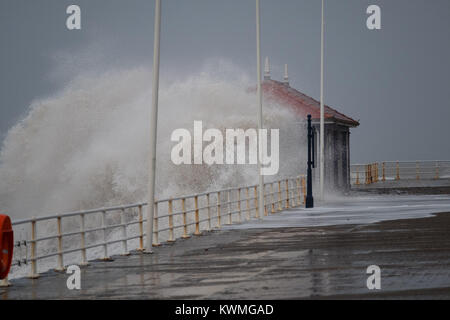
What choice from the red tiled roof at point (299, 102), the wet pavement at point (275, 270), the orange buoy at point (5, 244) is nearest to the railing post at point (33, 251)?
the wet pavement at point (275, 270)

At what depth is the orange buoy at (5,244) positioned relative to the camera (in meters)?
13.0

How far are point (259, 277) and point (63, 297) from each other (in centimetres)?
315

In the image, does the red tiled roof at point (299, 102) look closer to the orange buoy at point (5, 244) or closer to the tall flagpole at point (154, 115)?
the tall flagpole at point (154, 115)

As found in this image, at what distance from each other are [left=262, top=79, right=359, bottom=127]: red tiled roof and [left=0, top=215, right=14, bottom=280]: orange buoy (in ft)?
127

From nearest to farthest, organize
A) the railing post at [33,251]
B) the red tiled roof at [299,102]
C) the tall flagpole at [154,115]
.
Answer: the railing post at [33,251]
the tall flagpole at [154,115]
the red tiled roof at [299,102]

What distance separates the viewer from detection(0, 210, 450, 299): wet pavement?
12.8 m

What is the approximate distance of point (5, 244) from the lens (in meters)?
13.1

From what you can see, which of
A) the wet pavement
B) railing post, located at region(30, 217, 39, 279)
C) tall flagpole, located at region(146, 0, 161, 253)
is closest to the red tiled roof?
the wet pavement

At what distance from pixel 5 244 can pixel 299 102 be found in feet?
137

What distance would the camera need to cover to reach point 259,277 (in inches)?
573

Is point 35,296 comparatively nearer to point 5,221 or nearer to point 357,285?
point 5,221

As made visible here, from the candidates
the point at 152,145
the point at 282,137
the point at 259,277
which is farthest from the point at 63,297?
the point at 282,137

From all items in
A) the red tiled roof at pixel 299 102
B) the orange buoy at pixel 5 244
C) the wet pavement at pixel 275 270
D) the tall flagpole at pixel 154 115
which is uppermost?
the red tiled roof at pixel 299 102

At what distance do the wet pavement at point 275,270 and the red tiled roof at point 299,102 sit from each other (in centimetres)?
2853
